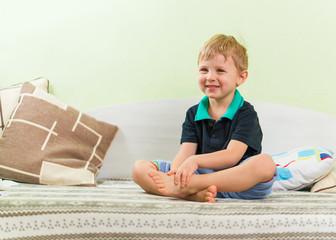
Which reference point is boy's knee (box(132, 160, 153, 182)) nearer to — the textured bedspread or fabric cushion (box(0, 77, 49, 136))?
the textured bedspread

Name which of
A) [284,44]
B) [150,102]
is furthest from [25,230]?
[284,44]

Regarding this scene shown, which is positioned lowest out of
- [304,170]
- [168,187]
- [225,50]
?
[168,187]

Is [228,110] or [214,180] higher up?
[228,110]

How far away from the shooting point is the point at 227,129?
4.27 ft

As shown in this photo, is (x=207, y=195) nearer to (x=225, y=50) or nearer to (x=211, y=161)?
(x=211, y=161)

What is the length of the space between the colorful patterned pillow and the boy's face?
1.21 feet

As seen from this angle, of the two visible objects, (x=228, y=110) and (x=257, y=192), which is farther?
(x=228, y=110)

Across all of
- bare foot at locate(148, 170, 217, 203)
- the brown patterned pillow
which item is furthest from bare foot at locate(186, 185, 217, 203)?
the brown patterned pillow

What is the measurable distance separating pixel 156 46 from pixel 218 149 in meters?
0.61

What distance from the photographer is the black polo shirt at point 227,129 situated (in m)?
1.25

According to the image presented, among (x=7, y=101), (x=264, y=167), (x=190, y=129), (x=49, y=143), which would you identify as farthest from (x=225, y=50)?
(x=7, y=101)

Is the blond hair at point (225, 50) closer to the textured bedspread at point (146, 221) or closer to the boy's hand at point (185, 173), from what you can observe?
the boy's hand at point (185, 173)

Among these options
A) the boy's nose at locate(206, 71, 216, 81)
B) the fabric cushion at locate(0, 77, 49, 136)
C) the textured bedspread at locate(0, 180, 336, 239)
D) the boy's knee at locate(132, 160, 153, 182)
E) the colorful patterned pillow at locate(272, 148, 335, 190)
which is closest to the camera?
the textured bedspread at locate(0, 180, 336, 239)

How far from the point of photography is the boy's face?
128 cm
